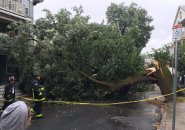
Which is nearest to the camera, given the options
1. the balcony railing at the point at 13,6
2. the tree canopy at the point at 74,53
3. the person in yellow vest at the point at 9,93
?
the person in yellow vest at the point at 9,93

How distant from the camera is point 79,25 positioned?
14.9 meters

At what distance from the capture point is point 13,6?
2034cm

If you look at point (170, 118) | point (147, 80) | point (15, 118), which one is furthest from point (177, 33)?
point (147, 80)

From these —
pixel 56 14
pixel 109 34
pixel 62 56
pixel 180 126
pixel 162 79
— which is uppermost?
pixel 56 14

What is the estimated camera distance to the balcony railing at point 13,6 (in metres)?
19.5

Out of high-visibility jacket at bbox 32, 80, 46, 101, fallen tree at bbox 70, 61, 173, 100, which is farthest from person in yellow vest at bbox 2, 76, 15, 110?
fallen tree at bbox 70, 61, 173, 100

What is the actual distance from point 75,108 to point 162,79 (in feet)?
14.7

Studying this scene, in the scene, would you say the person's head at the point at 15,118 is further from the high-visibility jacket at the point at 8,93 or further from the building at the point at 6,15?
the building at the point at 6,15

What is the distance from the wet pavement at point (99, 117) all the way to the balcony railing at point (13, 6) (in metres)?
7.88

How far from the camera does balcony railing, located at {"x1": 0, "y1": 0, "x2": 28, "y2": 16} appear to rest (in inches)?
766

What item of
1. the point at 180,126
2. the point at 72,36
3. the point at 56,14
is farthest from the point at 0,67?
the point at 180,126

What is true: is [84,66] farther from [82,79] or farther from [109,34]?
[109,34]

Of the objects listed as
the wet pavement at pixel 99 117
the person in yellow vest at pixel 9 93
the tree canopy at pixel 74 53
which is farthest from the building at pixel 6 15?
the person in yellow vest at pixel 9 93

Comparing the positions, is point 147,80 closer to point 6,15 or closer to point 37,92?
point 37,92
